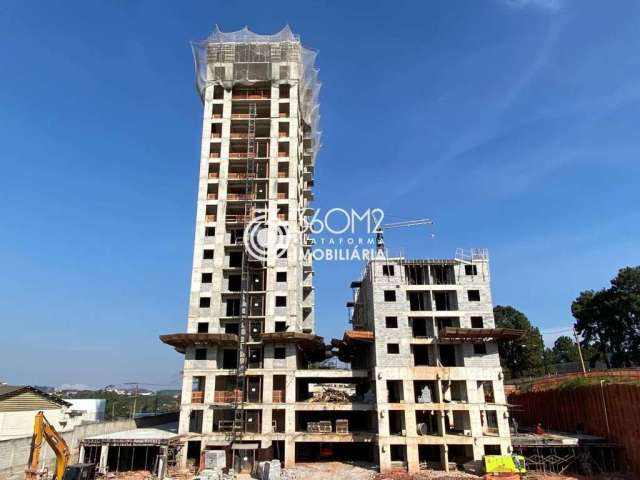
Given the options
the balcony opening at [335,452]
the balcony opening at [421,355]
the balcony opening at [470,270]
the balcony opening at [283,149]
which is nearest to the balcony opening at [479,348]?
the balcony opening at [421,355]

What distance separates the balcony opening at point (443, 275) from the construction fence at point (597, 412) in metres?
16.7

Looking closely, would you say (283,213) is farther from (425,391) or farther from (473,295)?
(425,391)

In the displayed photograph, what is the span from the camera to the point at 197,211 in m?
62.2

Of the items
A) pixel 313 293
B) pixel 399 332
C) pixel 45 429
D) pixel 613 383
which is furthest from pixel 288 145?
pixel 613 383

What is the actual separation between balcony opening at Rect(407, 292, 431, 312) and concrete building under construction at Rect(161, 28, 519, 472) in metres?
0.19

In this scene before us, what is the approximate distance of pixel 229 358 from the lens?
188 feet

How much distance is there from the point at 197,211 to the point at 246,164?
33.2 ft

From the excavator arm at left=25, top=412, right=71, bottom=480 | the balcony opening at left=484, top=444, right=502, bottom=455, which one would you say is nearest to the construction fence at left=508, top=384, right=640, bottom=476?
the balcony opening at left=484, top=444, right=502, bottom=455

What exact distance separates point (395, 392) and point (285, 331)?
16688 millimetres

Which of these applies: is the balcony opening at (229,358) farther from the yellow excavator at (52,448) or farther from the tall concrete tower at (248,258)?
the yellow excavator at (52,448)

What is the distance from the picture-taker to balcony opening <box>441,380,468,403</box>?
172 feet

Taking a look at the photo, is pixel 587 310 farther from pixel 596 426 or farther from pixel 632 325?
pixel 596 426

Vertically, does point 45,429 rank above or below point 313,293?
below

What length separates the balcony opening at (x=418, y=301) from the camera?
2208 inches
